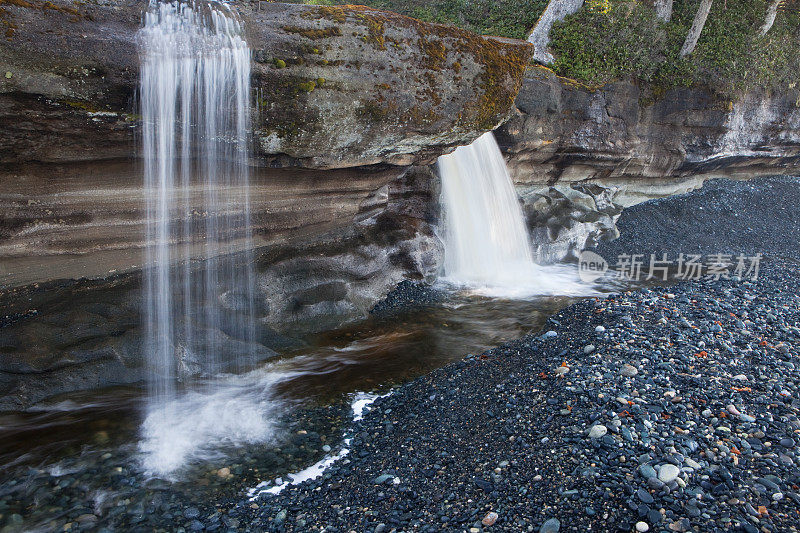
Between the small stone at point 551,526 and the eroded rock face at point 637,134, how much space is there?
932 centimetres

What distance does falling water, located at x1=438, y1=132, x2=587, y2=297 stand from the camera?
38.2 ft

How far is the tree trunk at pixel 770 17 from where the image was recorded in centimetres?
1592

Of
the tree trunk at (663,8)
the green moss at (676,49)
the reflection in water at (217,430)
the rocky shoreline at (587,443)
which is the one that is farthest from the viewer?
the tree trunk at (663,8)

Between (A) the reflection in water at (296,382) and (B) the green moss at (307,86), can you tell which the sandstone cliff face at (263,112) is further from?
(A) the reflection in water at (296,382)

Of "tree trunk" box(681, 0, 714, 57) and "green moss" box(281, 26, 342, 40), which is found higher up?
"tree trunk" box(681, 0, 714, 57)

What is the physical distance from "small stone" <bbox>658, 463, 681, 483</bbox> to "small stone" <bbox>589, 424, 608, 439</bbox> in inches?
24.1

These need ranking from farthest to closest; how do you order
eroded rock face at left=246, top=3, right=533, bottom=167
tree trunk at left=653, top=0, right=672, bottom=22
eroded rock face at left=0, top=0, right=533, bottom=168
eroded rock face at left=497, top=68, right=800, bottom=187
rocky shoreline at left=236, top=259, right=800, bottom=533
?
tree trunk at left=653, top=0, right=672, bottom=22, eroded rock face at left=497, top=68, right=800, bottom=187, eroded rock face at left=246, top=3, right=533, bottom=167, eroded rock face at left=0, top=0, right=533, bottom=168, rocky shoreline at left=236, top=259, right=800, bottom=533

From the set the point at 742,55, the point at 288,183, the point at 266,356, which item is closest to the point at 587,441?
the point at 266,356

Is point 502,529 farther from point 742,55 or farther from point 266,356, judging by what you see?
point 742,55

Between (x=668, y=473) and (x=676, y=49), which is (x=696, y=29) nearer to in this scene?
(x=676, y=49)

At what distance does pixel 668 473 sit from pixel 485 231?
8.39 metres

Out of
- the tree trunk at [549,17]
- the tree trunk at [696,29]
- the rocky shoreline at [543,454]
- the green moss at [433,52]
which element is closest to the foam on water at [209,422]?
the rocky shoreline at [543,454]

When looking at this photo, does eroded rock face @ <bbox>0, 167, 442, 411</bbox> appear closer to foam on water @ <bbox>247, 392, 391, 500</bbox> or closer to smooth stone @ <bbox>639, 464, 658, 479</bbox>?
foam on water @ <bbox>247, 392, 391, 500</bbox>

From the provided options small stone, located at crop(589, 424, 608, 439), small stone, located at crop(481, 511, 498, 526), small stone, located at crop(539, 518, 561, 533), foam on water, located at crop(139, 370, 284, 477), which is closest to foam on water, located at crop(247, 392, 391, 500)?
foam on water, located at crop(139, 370, 284, 477)
